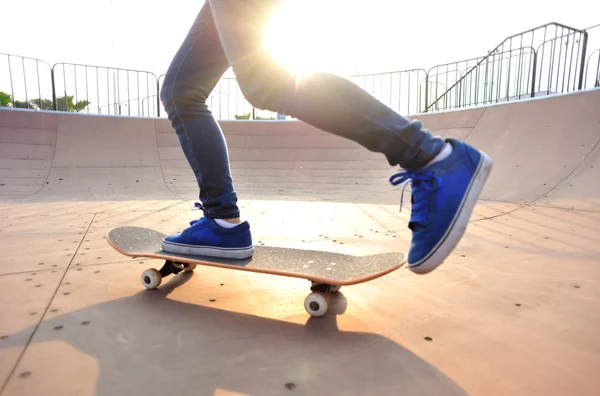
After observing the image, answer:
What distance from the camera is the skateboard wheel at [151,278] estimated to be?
1.38m

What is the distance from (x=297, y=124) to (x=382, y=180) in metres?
2.51

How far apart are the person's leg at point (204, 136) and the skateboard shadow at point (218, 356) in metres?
0.27

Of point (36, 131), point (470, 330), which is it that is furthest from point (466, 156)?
point (36, 131)

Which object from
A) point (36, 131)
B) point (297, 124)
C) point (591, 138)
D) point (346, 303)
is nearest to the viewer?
point (346, 303)

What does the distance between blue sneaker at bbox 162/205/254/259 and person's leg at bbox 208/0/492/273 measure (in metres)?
0.54

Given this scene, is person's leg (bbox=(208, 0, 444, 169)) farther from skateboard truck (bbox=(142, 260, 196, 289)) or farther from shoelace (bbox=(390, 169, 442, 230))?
skateboard truck (bbox=(142, 260, 196, 289))

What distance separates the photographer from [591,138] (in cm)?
381

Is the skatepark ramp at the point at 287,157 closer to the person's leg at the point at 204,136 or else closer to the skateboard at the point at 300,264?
the skateboard at the point at 300,264

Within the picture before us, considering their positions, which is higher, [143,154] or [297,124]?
[297,124]

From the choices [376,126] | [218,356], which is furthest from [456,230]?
[218,356]

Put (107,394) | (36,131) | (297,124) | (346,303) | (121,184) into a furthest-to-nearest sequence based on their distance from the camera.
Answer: (297,124)
(36,131)
(121,184)
(346,303)
(107,394)

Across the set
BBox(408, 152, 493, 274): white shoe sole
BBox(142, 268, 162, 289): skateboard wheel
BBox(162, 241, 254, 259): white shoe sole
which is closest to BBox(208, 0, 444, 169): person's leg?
BBox(408, 152, 493, 274): white shoe sole

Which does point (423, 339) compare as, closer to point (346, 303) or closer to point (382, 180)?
point (346, 303)

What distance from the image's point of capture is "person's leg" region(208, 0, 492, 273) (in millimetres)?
947
